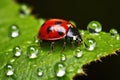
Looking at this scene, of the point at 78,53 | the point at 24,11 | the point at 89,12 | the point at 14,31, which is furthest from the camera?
the point at 89,12

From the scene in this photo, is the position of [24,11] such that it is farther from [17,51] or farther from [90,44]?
[90,44]

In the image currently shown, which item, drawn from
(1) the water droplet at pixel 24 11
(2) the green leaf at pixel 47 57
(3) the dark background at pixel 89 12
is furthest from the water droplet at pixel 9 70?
(3) the dark background at pixel 89 12

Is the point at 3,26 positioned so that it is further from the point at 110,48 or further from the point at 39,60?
the point at 110,48

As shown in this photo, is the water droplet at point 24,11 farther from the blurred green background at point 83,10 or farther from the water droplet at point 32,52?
the water droplet at point 32,52


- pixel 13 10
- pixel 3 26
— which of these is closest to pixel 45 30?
pixel 3 26

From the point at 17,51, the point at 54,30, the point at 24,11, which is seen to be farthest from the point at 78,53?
the point at 24,11

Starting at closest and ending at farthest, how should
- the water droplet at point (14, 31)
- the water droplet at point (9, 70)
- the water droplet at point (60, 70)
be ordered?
the water droplet at point (60, 70) < the water droplet at point (9, 70) < the water droplet at point (14, 31)
